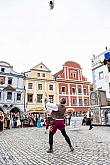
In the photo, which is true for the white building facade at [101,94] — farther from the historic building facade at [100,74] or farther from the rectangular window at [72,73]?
the rectangular window at [72,73]

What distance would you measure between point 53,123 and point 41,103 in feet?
114

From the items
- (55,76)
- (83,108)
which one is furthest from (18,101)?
(83,108)

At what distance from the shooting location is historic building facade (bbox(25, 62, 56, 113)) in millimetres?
40519

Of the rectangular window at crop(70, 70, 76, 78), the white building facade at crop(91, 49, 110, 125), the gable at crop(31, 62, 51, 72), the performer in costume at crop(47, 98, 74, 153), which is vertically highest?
the gable at crop(31, 62, 51, 72)

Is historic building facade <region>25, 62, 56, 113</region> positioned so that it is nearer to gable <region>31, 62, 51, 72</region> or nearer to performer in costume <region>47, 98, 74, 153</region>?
gable <region>31, 62, 51, 72</region>

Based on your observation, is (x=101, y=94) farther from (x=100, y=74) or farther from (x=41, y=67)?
(x=41, y=67)

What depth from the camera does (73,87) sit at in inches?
1812

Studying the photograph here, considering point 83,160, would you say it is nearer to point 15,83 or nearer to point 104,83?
point 104,83

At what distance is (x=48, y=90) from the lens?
Result: 142ft

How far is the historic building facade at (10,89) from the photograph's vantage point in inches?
1485

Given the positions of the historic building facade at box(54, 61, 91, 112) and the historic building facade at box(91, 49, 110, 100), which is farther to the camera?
the historic building facade at box(54, 61, 91, 112)

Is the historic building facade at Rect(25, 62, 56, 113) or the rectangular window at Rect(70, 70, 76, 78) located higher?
the rectangular window at Rect(70, 70, 76, 78)

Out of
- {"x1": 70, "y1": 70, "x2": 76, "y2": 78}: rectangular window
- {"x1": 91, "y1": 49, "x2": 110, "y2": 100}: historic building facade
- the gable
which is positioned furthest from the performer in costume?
{"x1": 70, "y1": 70, "x2": 76, "y2": 78}: rectangular window

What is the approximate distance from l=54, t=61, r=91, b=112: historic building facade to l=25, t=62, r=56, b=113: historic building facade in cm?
163
